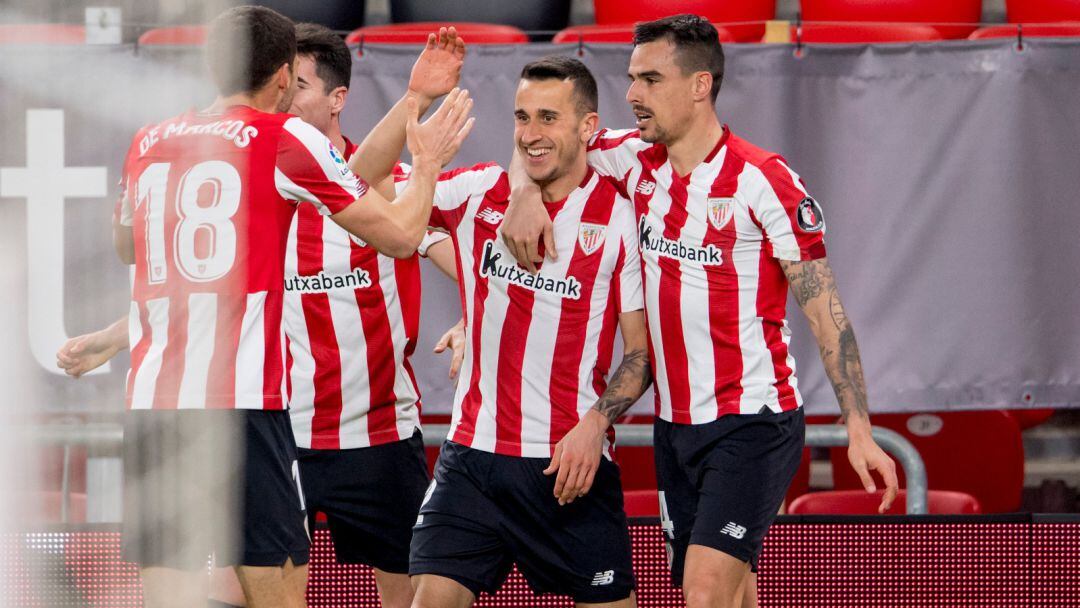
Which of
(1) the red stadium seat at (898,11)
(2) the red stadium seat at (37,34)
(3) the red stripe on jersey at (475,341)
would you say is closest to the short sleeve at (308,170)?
(2) the red stadium seat at (37,34)

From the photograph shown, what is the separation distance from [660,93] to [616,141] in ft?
0.57

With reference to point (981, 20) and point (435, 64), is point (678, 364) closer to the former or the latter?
point (435, 64)

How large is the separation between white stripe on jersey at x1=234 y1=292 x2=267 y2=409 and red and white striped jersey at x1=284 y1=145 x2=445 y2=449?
84cm

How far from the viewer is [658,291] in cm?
328

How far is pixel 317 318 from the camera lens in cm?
352

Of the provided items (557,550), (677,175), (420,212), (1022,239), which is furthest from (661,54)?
(1022,239)

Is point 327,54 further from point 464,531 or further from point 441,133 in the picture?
point 464,531

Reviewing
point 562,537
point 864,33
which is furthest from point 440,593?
point 864,33

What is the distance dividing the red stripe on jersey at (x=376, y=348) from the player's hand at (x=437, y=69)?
2.02ft

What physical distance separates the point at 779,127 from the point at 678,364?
57.0 inches

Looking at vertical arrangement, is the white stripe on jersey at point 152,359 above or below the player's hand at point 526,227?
below

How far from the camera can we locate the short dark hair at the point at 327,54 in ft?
11.7

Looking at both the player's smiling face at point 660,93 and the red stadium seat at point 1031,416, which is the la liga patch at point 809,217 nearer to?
the player's smiling face at point 660,93

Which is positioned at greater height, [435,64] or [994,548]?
[435,64]
